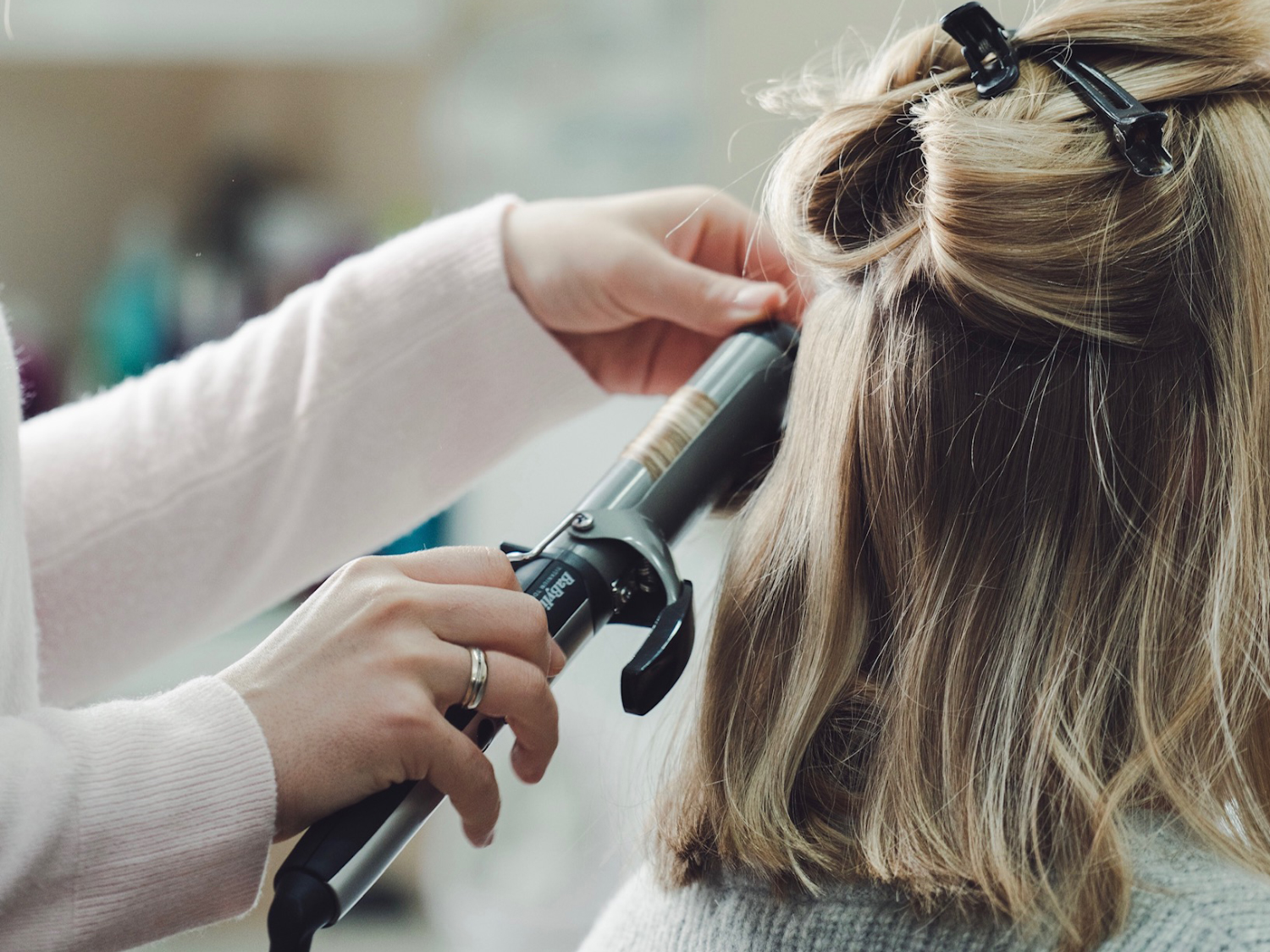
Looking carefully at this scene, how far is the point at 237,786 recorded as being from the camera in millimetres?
386

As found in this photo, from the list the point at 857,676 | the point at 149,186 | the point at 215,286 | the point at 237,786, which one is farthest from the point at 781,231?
the point at 149,186

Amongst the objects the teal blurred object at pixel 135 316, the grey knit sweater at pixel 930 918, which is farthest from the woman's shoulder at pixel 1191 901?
the teal blurred object at pixel 135 316

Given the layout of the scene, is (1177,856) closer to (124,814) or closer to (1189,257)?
(1189,257)

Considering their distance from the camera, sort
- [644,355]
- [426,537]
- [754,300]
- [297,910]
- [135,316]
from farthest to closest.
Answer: [135,316], [426,537], [644,355], [754,300], [297,910]

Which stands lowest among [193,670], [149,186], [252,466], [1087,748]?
[193,670]

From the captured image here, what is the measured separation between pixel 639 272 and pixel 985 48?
9.2 inches

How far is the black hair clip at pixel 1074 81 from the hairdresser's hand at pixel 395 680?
264 mm

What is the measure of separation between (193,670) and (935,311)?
781 millimetres

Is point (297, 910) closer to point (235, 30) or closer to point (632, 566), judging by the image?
point (632, 566)

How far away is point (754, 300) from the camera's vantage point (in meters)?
0.60

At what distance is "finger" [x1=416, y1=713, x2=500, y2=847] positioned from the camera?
39cm

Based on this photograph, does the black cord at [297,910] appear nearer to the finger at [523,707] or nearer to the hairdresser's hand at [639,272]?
the finger at [523,707]

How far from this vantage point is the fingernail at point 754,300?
598 millimetres

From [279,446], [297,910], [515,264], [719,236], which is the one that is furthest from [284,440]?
[297,910]
